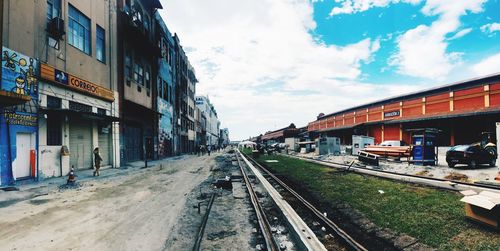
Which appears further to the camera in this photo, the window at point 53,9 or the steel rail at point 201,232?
the window at point 53,9

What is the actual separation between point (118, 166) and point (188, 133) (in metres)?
28.0

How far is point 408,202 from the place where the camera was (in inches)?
312

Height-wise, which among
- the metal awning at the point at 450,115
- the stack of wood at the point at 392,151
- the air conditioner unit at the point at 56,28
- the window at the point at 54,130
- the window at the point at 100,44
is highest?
the window at the point at 100,44

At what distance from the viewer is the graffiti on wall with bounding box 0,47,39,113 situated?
33.9ft

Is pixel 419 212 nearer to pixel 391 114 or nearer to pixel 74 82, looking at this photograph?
pixel 74 82

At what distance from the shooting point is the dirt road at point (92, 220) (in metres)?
5.02

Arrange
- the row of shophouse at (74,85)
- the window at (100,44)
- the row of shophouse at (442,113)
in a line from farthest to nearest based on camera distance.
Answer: the row of shophouse at (442,113), the window at (100,44), the row of shophouse at (74,85)

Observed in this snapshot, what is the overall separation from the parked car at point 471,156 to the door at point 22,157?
22685mm

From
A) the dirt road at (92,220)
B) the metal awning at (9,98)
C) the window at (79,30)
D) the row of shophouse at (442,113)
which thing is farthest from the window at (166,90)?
the row of shophouse at (442,113)

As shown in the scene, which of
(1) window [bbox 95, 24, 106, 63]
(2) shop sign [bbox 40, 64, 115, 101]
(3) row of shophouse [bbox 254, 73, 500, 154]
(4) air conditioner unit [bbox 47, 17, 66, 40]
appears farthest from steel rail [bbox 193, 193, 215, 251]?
(3) row of shophouse [bbox 254, 73, 500, 154]

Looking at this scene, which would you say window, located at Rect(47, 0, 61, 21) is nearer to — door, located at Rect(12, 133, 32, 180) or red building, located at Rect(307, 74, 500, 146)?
door, located at Rect(12, 133, 32, 180)

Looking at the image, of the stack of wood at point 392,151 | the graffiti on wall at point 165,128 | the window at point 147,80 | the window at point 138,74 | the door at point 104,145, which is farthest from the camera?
the graffiti on wall at point 165,128

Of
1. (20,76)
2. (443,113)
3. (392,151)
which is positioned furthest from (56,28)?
(443,113)

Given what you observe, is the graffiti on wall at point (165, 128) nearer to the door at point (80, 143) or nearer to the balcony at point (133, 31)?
the balcony at point (133, 31)
